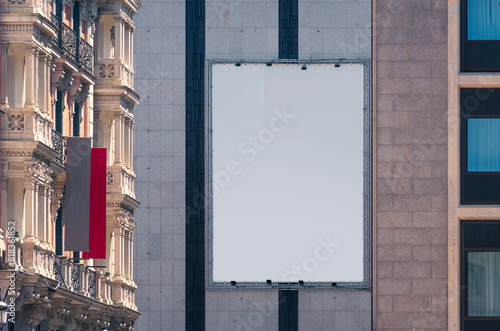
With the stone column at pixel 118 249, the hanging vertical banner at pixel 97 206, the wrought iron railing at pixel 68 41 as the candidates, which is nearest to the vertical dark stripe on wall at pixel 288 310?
the stone column at pixel 118 249

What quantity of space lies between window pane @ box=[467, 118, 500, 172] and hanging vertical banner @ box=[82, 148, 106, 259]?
27.5 m

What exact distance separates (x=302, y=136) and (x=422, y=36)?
27.0 feet

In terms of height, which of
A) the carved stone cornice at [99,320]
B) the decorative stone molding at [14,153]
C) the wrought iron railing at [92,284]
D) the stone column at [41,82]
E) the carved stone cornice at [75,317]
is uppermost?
the stone column at [41,82]

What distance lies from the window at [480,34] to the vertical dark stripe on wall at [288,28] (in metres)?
8.80

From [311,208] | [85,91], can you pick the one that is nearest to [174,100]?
[311,208]

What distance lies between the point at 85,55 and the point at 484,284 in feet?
94.2

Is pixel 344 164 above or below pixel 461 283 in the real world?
above

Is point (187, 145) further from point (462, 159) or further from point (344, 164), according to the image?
point (462, 159)

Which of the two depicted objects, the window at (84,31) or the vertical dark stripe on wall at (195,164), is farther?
the vertical dark stripe on wall at (195,164)

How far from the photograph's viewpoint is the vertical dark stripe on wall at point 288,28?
76.6 metres

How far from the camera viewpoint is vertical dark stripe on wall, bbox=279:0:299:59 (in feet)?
251

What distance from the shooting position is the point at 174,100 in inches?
3002

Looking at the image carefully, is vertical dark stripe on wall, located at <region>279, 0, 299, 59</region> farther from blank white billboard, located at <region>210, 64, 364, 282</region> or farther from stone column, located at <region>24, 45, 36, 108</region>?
stone column, located at <region>24, 45, 36, 108</region>

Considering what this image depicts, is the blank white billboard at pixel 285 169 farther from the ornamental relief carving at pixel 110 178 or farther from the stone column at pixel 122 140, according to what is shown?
the ornamental relief carving at pixel 110 178
